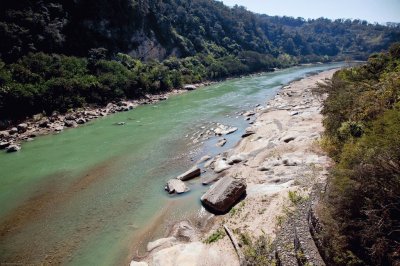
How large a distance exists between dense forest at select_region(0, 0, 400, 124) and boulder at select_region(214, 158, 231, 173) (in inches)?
1202

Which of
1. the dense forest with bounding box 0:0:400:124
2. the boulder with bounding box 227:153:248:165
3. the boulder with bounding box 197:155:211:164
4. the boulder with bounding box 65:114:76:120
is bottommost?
the boulder with bounding box 197:155:211:164

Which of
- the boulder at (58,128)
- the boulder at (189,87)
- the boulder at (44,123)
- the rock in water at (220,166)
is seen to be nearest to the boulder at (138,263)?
the rock in water at (220,166)

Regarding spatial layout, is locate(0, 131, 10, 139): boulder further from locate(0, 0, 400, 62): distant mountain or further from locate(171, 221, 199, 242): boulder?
locate(171, 221, 199, 242): boulder

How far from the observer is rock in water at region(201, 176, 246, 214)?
17.1 m

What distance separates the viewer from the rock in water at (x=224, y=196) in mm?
17062

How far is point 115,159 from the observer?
89.7 ft

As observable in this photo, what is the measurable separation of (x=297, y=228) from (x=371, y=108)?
36.2 feet

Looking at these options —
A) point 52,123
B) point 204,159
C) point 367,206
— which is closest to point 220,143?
point 204,159

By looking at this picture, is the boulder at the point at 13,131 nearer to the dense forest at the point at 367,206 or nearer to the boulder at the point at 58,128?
the boulder at the point at 58,128

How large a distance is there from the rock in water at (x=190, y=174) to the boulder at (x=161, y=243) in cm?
714

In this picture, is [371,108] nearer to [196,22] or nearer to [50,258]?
[50,258]

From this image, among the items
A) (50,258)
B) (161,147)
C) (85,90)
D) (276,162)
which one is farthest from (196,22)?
(50,258)

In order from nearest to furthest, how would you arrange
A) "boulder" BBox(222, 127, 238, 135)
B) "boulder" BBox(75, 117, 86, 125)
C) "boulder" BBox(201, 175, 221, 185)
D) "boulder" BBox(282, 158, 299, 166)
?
"boulder" BBox(282, 158, 299, 166)
"boulder" BBox(201, 175, 221, 185)
"boulder" BBox(222, 127, 238, 135)
"boulder" BBox(75, 117, 86, 125)

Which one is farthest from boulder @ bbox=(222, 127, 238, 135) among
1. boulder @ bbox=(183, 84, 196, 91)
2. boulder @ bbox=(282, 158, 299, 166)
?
boulder @ bbox=(183, 84, 196, 91)
